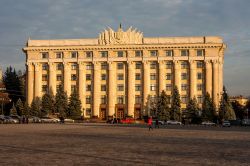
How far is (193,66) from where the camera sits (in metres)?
106

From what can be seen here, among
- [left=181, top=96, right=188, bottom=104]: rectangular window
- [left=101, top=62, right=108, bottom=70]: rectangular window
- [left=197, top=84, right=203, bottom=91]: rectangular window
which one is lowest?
[left=181, top=96, right=188, bottom=104]: rectangular window

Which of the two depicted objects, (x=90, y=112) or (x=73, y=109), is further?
(x=90, y=112)

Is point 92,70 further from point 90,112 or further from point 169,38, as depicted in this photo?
point 169,38

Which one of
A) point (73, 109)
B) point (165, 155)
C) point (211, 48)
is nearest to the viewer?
point (165, 155)

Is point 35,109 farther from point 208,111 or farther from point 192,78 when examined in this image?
point 208,111

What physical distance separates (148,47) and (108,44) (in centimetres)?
1005

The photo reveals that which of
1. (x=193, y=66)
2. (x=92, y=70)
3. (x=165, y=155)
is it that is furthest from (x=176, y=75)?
(x=165, y=155)

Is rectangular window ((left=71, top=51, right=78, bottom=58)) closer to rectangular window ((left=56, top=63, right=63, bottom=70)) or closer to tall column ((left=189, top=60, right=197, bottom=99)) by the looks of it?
rectangular window ((left=56, top=63, right=63, bottom=70))

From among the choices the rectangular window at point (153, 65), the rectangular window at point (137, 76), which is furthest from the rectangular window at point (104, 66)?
the rectangular window at point (153, 65)

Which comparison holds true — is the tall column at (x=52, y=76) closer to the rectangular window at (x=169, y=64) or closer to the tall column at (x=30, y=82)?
the tall column at (x=30, y=82)

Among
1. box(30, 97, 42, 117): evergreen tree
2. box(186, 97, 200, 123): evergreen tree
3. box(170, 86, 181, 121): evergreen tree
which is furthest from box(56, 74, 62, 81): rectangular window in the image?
box(186, 97, 200, 123): evergreen tree

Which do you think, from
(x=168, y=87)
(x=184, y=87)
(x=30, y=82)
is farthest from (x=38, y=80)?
(x=184, y=87)

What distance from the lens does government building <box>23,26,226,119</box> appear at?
10575cm

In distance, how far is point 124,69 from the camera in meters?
A: 110
